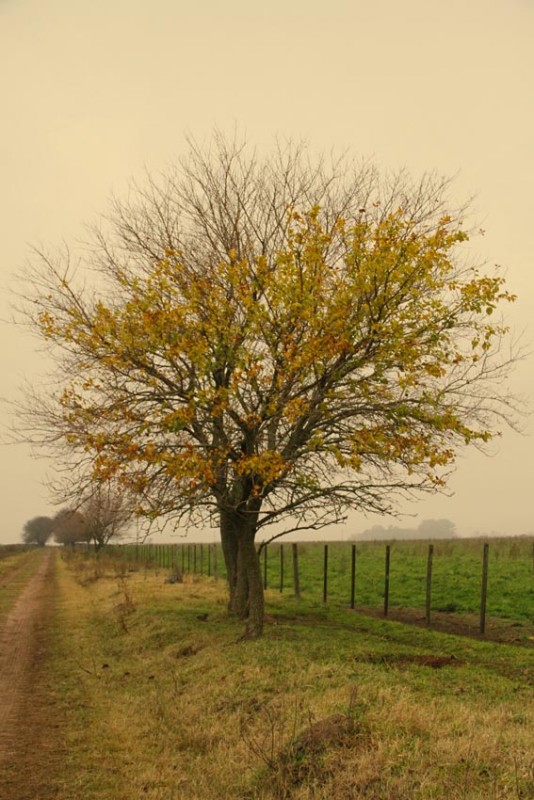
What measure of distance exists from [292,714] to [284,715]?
0.13 m

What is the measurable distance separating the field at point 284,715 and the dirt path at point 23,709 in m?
0.10

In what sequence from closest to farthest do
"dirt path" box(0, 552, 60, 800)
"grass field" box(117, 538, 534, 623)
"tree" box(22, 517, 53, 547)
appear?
"dirt path" box(0, 552, 60, 800) → "grass field" box(117, 538, 534, 623) → "tree" box(22, 517, 53, 547)

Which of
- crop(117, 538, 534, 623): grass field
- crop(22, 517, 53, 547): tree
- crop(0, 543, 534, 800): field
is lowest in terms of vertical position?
crop(22, 517, 53, 547): tree

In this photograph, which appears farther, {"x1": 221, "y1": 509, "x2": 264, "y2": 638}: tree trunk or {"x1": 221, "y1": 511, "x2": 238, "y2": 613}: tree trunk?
{"x1": 221, "y1": 511, "x2": 238, "y2": 613}: tree trunk

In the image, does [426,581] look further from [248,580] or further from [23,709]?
[23,709]

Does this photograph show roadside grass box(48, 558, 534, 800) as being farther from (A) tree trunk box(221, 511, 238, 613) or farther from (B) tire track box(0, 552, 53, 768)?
(A) tree trunk box(221, 511, 238, 613)

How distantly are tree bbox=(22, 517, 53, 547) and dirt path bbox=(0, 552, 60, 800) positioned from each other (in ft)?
582

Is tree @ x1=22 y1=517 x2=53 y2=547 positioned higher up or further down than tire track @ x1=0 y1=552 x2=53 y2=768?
further down

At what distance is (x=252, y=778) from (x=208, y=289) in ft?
35.0

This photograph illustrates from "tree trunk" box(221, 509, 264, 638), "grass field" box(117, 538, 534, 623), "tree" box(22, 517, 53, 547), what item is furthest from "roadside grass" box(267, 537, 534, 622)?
"tree" box(22, 517, 53, 547)

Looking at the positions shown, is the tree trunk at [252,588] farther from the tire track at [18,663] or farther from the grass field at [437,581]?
the grass field at [437,581]

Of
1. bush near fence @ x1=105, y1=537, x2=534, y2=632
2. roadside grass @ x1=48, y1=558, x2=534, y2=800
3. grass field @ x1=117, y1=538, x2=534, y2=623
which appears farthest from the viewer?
grass field @ x1=117, y1=538, x2=534, y2=623

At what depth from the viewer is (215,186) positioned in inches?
750

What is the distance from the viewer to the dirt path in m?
8.27
